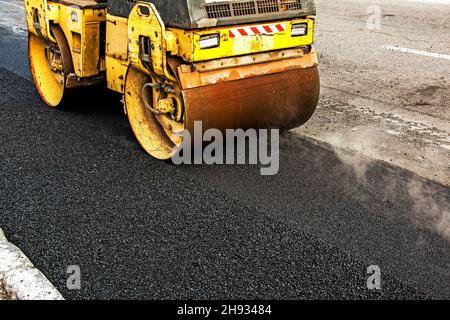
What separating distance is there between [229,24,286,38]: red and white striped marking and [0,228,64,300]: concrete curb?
2.46 metres

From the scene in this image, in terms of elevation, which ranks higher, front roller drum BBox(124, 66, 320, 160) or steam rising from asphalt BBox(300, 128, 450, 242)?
front roller drum BBox(124, 66, 320, 160)

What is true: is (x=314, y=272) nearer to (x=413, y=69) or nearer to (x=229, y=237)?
(x=229, y=237)

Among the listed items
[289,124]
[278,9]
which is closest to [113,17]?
[278,9]

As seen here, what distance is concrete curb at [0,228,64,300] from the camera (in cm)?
319

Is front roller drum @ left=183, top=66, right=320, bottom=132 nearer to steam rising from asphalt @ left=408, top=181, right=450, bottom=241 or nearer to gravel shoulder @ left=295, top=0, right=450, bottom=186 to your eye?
gravel shoulder @ left=295, top=0, right=450, bottom=186

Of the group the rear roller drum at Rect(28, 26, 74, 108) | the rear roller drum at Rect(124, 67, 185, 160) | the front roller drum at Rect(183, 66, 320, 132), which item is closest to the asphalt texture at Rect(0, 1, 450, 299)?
the rear roller drum at Rect(124, 67, 185, 160)

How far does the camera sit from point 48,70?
6.60 metres

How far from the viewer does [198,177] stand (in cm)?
478

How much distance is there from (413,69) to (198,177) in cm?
506

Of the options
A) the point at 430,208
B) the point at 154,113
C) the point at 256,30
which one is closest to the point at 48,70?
Result: the point at 154,113

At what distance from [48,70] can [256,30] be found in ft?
9.95

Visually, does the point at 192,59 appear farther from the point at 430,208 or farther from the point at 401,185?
the point at 430,208

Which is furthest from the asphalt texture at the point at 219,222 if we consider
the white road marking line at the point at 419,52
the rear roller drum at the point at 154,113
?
the white road marking line at the point at 419,52

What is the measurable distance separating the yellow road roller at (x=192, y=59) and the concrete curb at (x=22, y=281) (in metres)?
1.74
